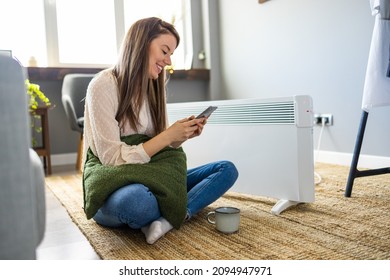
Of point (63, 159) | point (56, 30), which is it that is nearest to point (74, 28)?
point (56, 30)

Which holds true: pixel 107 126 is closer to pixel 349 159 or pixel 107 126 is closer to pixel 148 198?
pixel 148 198

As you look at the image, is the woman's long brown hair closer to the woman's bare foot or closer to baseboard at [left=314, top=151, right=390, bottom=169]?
the woman's bare foot

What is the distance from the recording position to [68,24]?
250 centimetres

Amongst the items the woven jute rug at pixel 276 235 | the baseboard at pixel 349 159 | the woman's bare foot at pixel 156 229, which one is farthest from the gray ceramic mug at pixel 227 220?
the baseboard at pixel 349 159

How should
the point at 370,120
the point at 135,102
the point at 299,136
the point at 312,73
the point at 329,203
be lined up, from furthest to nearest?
the point at 312,73
the point at 370,120
the point at 329,203
the point at 299,136
the point at 135,102

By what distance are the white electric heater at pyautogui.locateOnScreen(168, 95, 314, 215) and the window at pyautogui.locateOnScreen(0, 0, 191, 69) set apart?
129cm

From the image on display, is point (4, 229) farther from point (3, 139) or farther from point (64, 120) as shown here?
point (64, 120)

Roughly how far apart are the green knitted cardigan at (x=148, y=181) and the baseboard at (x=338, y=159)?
123 centimetres

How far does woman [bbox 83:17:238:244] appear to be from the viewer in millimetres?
878

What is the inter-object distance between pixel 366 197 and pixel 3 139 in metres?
1.19

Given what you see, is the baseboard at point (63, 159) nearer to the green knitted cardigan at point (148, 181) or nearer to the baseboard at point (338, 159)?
the baseboard at point (338, 159)

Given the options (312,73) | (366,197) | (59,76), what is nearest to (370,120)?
(312,73)

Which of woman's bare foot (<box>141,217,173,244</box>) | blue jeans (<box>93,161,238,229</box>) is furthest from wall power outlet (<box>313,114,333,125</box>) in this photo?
woman's bare foot (<box>141,217,173,244</box>)

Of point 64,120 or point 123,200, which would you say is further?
point 64,120
